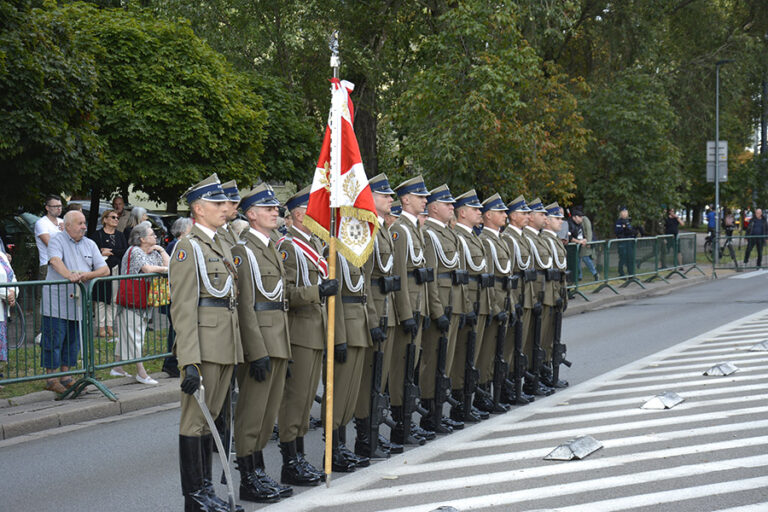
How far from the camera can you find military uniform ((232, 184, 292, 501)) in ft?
21.9

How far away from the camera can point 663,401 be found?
9.74 metres

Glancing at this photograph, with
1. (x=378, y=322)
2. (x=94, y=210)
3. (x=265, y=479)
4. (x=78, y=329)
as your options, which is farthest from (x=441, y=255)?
(x=94, y=210)

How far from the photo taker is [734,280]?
2775 centimetres

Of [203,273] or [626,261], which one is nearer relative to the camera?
[203,273]

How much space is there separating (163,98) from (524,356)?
14.0 m

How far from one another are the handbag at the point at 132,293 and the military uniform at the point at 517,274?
4.07m

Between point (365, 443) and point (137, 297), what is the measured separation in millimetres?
4196

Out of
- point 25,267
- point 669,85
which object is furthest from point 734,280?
point 25,267

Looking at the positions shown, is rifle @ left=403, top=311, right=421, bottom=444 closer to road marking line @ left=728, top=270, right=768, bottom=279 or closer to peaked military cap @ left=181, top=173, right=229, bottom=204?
peaked military cap @ left=181, top=173, right=229, bottom=204

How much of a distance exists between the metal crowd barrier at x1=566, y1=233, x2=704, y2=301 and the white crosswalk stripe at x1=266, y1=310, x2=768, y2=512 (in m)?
10.5

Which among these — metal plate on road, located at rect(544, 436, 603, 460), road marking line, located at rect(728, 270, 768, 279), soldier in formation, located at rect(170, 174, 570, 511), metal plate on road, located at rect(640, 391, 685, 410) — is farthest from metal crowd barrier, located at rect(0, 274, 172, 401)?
road marking line, located at rect(728, 270, 768, 279)

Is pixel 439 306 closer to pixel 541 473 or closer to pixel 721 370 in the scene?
pixel 541 473

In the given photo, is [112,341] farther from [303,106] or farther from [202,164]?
[303,106]

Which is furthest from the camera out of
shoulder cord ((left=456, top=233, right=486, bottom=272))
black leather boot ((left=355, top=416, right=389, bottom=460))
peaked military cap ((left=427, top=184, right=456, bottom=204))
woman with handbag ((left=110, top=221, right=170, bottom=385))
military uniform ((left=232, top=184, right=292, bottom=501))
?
woman with handbag ((left=110, top=221, right=170, bottom=385))
